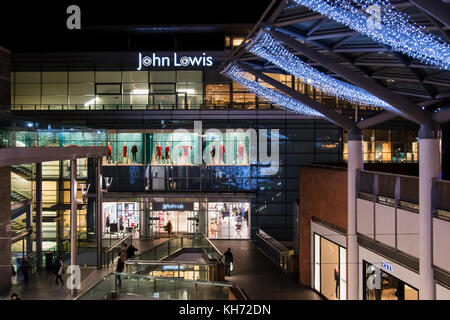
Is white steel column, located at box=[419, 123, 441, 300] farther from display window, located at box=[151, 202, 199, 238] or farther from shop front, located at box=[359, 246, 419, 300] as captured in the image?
display window, located at box=[151, 202, 199, 238]

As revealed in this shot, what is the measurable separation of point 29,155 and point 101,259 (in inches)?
326

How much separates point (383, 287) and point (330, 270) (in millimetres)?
4334

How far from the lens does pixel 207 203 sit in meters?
33.0

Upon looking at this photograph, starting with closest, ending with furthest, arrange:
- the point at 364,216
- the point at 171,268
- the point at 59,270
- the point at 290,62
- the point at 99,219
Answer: the point at 290,62 < the point at 364,216 < the point at 59,270 < the point at 171,268 < the point at 99,219

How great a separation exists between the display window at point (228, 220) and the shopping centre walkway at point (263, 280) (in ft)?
11.8

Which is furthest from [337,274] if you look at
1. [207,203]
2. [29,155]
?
[207,203]

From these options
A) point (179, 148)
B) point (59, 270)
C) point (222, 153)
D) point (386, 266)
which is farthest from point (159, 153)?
point (386, 266)

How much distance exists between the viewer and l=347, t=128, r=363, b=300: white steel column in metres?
16.8

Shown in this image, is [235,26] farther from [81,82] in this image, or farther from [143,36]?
[81,82]

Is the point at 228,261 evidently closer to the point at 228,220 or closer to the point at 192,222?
the point at 228,220

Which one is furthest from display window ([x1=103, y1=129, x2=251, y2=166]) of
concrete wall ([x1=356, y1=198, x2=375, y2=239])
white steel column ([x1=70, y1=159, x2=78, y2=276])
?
concrete wall ([x1=356, y1=198, x2=375, y2=239])

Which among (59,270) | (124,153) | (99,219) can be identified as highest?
(124,153)

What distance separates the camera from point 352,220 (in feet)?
56.0

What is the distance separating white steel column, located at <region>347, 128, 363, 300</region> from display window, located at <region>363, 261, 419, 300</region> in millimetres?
413
